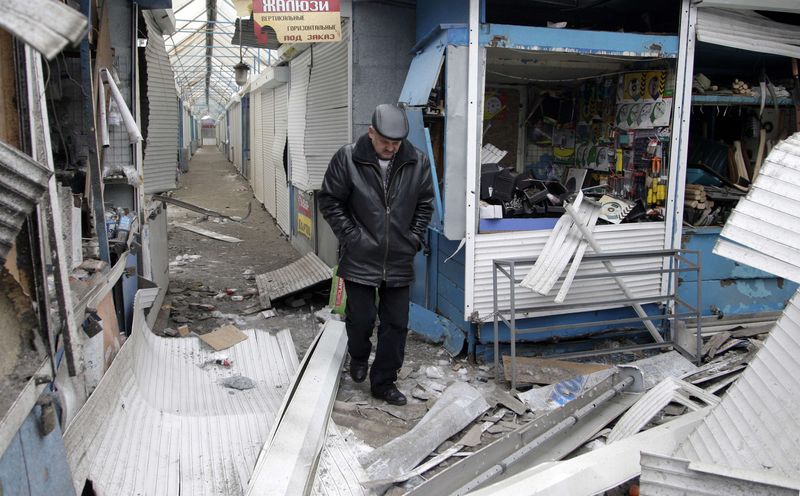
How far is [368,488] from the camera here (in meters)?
3.23

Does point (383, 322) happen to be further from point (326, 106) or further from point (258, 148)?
point (258, 148)

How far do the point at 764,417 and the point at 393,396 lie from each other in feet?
7.71

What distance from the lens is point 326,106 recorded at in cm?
763

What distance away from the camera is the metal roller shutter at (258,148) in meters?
14.6

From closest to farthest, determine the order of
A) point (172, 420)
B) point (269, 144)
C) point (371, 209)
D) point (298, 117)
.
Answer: point (172, 420) < point (371, 209) < point (298, 117) < point (269, 144)

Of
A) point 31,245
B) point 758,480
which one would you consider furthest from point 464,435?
point 31,245

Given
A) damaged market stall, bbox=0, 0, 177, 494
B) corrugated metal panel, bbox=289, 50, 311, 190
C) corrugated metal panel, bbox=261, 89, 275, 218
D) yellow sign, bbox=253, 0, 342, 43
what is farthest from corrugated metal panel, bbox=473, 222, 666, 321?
corrugated metal panel, bbox=261, 89, 275, 218

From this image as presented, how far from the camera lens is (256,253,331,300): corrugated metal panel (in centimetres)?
686

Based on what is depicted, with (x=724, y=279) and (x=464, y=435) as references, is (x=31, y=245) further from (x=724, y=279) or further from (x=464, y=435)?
(x=724, y=279)

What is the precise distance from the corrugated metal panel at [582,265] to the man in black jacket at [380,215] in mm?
992

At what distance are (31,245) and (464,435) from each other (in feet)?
8.93

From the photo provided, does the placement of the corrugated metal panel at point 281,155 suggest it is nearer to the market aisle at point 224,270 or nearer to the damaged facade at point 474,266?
the market aisle at point 224,270

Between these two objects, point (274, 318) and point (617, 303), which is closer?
point (617, 303)

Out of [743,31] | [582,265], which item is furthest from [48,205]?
[743,31]
